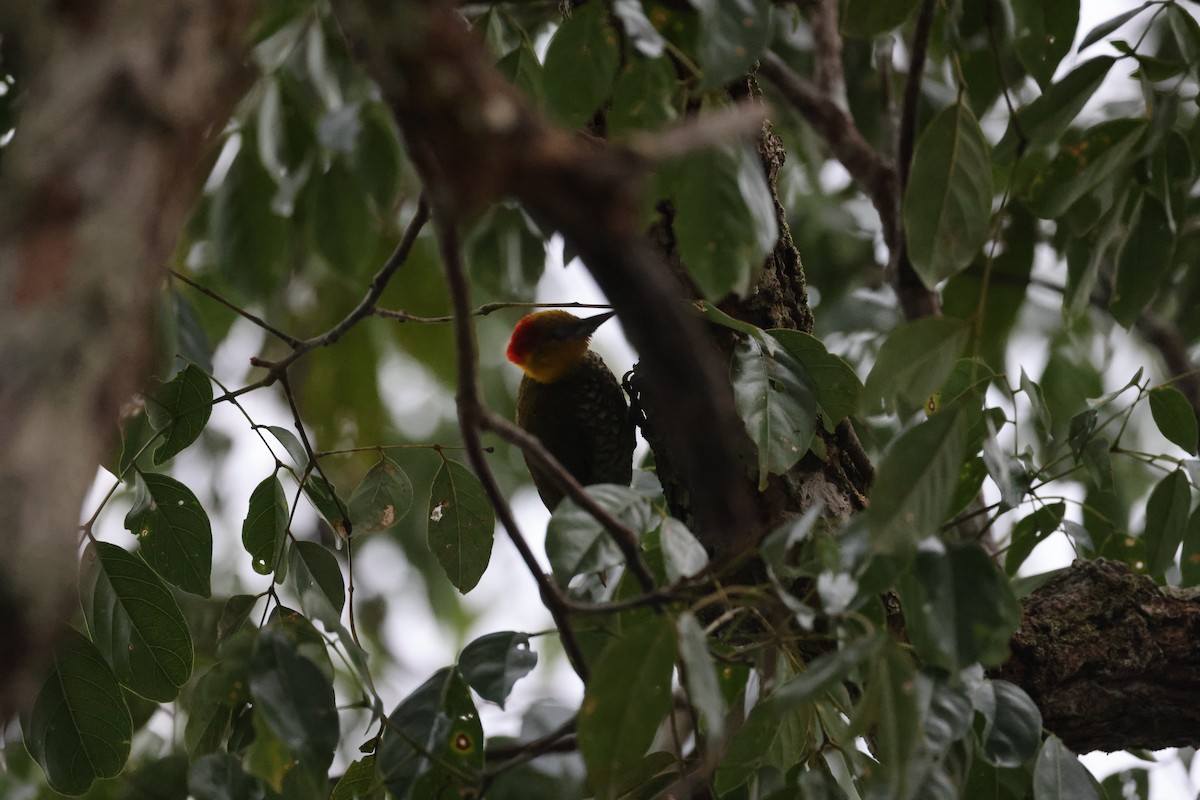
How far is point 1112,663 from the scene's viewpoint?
175 cm

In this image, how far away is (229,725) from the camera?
141 cm

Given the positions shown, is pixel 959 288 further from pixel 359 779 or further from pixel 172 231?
pixel 172 231

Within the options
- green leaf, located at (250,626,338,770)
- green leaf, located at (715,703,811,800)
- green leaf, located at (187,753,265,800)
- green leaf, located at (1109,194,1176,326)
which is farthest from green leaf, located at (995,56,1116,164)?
green leaf, located at (187,753,265,800)

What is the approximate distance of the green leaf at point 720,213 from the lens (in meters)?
1.10

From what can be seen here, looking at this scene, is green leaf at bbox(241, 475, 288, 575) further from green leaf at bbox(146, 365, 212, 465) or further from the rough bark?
the rough bark

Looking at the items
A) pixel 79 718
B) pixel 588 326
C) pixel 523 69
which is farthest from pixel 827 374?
pixel 588 326

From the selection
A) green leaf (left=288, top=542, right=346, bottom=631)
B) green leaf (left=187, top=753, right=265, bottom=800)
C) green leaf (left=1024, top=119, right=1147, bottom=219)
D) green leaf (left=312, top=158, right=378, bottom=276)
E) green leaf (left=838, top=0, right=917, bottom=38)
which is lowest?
green leaf (left=187, top=753, right=265, bottom=800)

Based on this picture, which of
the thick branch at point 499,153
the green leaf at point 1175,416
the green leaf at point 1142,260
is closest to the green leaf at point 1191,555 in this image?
the green leaf at point 1175,416

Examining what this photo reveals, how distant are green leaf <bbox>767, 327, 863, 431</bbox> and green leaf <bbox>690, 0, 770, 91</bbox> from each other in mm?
522

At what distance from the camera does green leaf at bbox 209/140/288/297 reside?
2078 mm

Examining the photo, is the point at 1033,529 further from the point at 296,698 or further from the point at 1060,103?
the point at 296,698

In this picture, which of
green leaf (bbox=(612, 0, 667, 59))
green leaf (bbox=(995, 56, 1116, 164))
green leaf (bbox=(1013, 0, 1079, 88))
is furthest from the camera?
green leaf (bbox=(1013, 0, 1079, 88))

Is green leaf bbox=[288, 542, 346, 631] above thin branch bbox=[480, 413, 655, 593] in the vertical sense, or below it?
above

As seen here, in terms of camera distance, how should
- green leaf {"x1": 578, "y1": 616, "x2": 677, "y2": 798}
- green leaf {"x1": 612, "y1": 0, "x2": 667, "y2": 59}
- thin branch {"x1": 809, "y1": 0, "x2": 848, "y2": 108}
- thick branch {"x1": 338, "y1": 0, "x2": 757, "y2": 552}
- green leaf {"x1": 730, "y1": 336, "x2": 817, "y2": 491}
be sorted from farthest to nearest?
thin branch {"x1": 809, "y1": 0, "x2": 848, "y2": 108}, green leaf {"x1": 730, "y1": 336, "x2": 817, "y2": 491}, green leaf {"x1": 612, "y1": 0, "x2": 667, "y2": 59}, green leaf {"x1": 578, "y1": 616, "x2": 677, "y2": 798}, thick branch {"x1": 338, "y1": 0, "x2": 757, "y2": 552}
